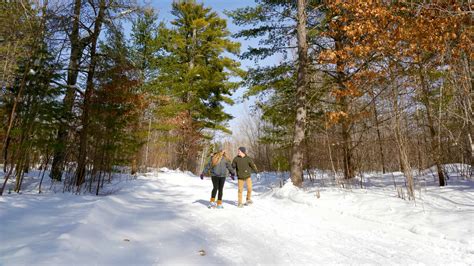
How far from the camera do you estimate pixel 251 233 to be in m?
5.11

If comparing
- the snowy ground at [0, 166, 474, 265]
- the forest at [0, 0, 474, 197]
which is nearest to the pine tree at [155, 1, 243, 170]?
the forest at [0, 0, 474, 197]

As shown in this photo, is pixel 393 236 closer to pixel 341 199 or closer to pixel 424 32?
pixel 341 199

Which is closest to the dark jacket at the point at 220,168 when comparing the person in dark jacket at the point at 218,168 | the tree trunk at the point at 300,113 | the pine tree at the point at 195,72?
the person in dark jacket at the point at 218,168

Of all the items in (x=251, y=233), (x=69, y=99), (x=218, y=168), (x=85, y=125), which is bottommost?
(x=251, y=233)

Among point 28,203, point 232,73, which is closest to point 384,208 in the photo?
point 28,203

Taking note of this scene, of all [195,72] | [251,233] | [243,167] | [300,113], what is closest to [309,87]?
[300,113]

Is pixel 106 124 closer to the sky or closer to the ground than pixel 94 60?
closer to the ground

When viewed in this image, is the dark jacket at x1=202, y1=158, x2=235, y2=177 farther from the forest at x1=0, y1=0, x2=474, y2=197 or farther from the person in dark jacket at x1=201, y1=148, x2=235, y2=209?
the forest at x1=0, y1=0, x2=474, y2=197

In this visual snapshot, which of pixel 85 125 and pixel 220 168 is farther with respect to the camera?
pixel 85 125

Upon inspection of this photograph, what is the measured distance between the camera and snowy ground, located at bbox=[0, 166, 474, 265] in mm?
3539

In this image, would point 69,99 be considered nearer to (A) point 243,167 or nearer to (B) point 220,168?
(B) point 220,168

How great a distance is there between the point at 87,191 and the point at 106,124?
2442 millimetres

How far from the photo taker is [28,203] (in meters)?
6.63

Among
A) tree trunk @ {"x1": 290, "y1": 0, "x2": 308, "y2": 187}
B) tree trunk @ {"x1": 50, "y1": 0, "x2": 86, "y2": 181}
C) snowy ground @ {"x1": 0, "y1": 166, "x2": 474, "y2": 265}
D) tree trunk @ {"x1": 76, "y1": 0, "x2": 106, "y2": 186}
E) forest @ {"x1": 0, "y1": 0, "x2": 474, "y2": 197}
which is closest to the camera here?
snowy ground @ {"x1": 0, "y1": 166, "x2": 474, "y2": 265}
